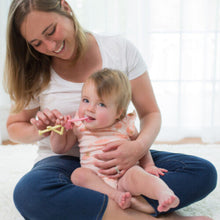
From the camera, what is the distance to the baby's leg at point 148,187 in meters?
0.90

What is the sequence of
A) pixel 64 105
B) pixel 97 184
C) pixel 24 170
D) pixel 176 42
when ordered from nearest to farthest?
pixel 97 184 < pixel 64 105 < pixel 24 170 < pixel 176 42

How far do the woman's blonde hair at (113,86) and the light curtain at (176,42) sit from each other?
1290mm

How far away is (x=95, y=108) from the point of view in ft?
3.57

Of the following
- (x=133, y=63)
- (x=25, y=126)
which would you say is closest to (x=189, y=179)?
(x=133, y=63)

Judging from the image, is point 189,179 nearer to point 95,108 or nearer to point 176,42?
point 95,108

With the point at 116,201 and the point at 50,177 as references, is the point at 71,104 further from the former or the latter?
the point at 116,201

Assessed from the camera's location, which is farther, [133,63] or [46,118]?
[133,63]

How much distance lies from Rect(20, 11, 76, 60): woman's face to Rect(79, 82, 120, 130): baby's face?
0.20 metres

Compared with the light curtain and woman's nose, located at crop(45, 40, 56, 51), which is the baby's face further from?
the light curtain

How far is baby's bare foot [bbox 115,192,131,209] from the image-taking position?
0.96 meters

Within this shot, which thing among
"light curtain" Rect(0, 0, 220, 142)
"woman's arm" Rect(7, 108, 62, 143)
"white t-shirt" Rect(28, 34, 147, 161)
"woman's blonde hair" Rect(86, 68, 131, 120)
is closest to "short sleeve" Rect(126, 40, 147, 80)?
"white t-shirt" Rect(28, 34, 147, 161)

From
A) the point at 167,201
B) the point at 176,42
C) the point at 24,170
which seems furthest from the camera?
the point at 176,42

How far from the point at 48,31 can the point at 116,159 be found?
0.51 m

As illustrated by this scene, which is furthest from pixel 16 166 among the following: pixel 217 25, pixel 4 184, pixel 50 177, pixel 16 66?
pixel 217 25
